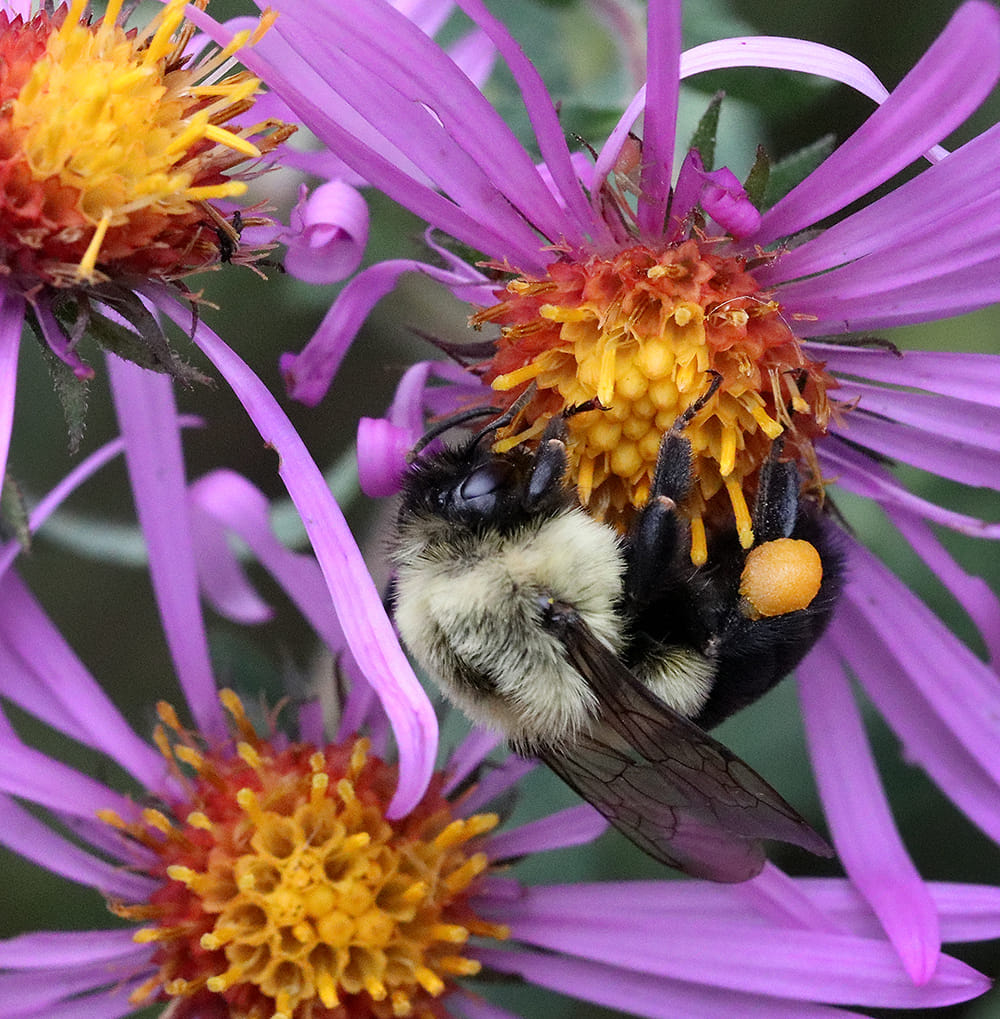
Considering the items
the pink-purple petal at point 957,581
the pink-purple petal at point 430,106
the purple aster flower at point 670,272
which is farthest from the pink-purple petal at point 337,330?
the pink-purple petal at point 957,581

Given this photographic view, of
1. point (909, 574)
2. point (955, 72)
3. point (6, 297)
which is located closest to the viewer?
point (955, 72)

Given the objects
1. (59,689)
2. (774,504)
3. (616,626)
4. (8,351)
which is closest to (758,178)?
(774,504)

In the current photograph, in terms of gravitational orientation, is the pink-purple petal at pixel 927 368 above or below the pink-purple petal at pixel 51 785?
above

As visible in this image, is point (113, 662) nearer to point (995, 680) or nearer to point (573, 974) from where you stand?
point (573, 974)

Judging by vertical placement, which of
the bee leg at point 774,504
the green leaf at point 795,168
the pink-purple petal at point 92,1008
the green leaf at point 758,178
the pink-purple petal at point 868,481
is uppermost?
the green leaf at point 795,168

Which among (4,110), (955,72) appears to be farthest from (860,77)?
(4,110)

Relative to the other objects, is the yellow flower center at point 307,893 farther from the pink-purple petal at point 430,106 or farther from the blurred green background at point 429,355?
the pink-purple petal at point 430,106
